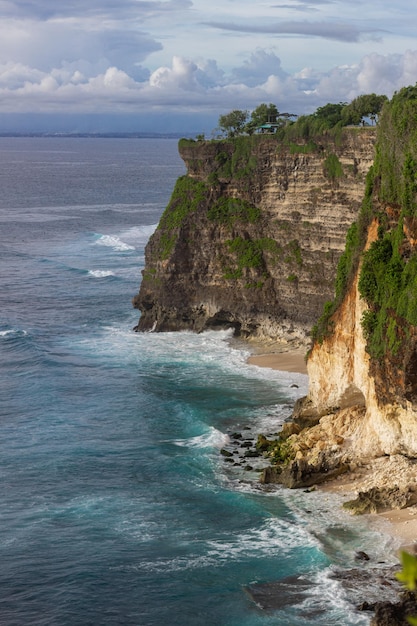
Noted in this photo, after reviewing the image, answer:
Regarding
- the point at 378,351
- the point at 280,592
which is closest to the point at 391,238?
the point at 378,351

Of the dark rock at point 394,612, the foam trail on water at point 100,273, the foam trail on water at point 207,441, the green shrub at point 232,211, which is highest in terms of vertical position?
the green shrub at point 232,211

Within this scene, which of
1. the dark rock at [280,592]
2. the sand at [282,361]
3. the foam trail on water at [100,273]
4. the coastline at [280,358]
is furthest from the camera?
the foam trail on water at [100,273]

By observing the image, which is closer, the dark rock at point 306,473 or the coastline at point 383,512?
the coastline at point 383,512

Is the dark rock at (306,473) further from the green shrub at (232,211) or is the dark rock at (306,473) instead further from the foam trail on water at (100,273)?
the foam trail on water at (100,273)

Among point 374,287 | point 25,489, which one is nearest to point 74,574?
point 25,489

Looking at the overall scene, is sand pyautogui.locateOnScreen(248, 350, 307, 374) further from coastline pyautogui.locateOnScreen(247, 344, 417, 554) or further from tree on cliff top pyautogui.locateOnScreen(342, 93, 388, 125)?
coastline pyautogui.locateOnScreen(247, 344, 417, 554)

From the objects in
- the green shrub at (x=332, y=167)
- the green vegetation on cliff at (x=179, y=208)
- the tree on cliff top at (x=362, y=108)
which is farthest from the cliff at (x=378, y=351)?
the green vegetation on cliff at (x=179, y=208)

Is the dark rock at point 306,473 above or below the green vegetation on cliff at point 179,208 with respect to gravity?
below

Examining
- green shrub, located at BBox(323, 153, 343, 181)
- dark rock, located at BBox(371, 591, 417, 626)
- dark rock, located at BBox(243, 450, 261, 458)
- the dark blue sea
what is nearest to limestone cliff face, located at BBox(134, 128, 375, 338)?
green shrub, located at BBox(323, 153, 343, 181)
